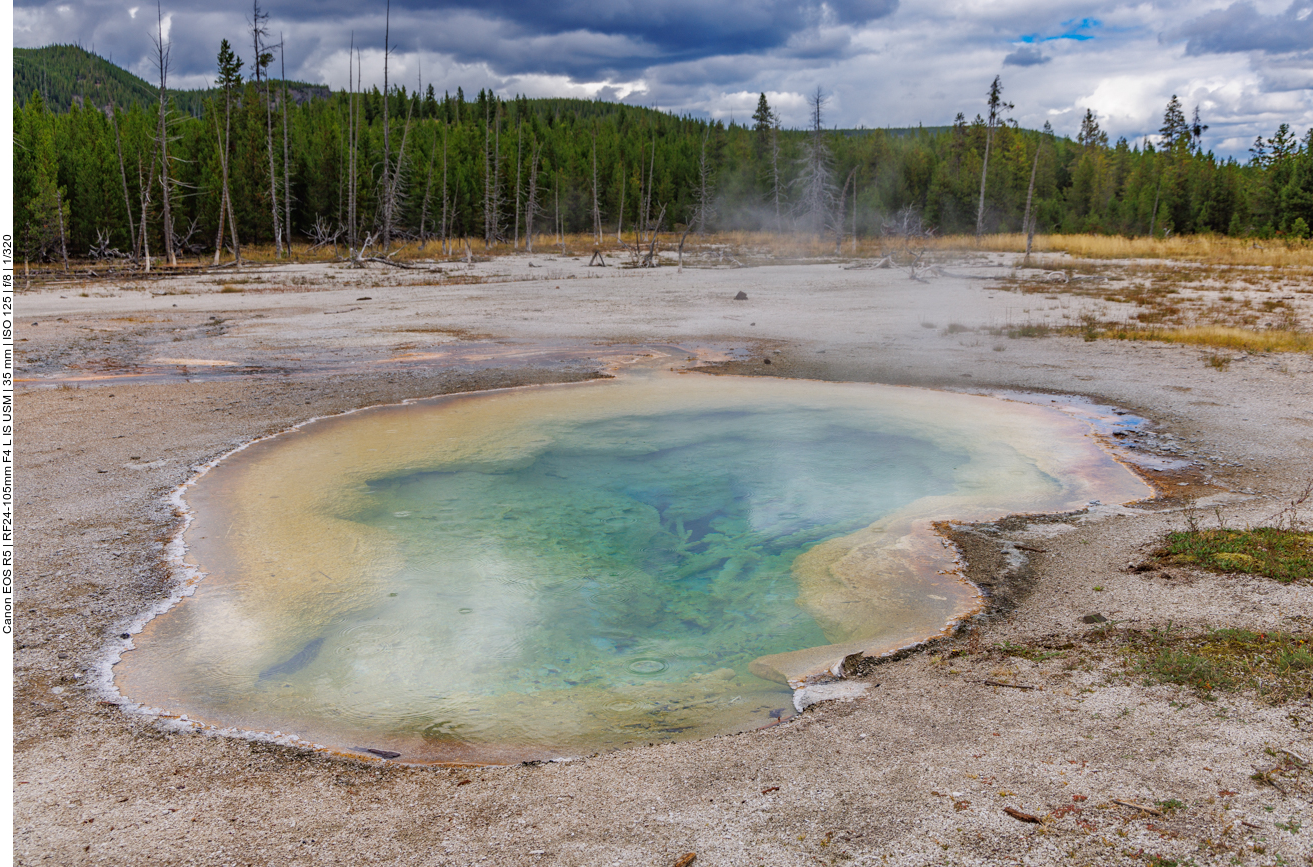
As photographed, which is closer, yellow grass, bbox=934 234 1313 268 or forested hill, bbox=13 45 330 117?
yellow grass, bbox=934 234 1313 268

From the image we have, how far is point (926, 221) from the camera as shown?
64.2 metres

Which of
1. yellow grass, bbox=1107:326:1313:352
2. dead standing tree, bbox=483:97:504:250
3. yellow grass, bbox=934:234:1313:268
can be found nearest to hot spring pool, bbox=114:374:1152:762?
yellow grass, bbox=1107:326:1313:352

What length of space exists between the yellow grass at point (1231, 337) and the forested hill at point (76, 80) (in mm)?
129630

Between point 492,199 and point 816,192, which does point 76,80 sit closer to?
point 492,199

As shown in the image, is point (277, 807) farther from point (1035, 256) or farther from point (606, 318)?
point (1035, 256)

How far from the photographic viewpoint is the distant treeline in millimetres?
41406

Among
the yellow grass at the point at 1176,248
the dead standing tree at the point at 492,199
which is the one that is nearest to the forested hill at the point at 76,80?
the dead standing tree at the point at 492,199

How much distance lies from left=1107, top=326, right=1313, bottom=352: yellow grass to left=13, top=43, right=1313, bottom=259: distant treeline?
28.1 m

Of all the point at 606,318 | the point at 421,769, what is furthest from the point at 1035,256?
the point at 421,769

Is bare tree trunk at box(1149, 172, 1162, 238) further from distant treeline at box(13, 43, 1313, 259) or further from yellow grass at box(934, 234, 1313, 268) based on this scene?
yellow grass at box(934, 234, 1313, 268)

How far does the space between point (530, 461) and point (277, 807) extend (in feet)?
16.9

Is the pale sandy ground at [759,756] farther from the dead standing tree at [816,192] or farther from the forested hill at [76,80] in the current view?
the forested hill at [76,80]

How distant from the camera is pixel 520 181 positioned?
59.1 m

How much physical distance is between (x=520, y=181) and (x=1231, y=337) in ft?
167
